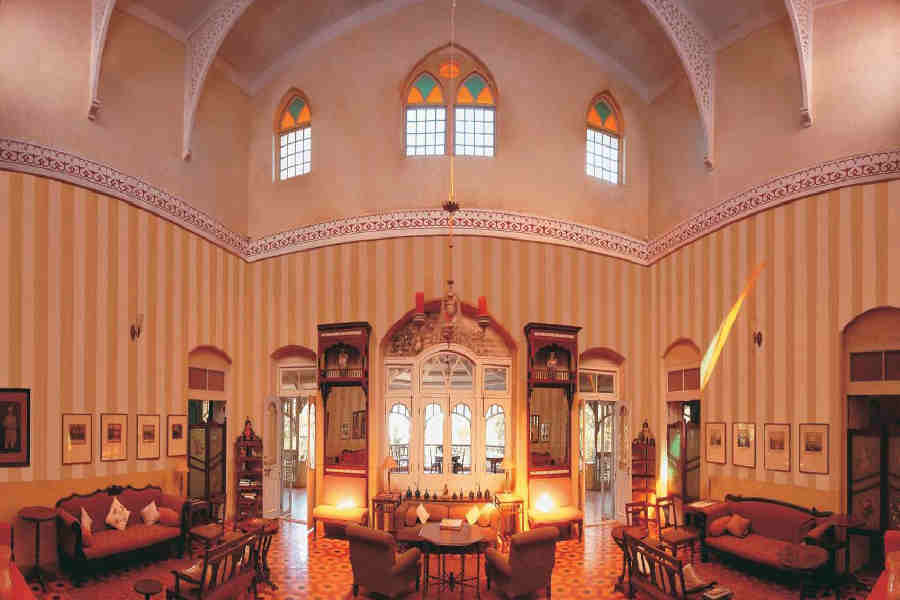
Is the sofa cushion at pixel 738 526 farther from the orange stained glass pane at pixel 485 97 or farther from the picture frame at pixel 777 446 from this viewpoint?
the orange stained glass pane at pixel 485 97

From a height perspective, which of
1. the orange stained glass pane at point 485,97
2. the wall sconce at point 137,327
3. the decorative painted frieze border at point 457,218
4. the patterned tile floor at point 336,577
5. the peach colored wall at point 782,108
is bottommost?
the patterned tile floor at point 336,577

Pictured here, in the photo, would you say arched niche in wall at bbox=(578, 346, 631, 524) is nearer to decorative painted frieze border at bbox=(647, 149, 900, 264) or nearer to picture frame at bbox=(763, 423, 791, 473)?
decorative painted frieze border at bbox=(647, 149, 900, 264)

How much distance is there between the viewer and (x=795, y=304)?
899 cm

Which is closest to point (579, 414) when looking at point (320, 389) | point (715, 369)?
point (715, 369)

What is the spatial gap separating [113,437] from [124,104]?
16.6ft

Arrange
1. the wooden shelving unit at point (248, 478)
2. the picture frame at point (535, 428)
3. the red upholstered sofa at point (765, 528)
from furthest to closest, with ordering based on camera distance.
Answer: the wooden shelving unit at point (248, 478), the picture frame at point (535, 428), the red upholstered sofa at point (765, 528)


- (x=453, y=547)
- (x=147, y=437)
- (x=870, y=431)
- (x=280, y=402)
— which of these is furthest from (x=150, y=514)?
(x=870, y=431)

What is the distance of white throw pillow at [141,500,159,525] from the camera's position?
9.05m

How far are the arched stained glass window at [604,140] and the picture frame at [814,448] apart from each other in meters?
5.94

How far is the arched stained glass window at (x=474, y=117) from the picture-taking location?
38.8 ft

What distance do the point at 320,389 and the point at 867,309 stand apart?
8438mm

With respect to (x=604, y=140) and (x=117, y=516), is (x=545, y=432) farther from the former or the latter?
(x=117, y=516)

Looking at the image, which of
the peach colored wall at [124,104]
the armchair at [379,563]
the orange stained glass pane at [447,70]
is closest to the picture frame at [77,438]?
the peach colored wall at [124,104]

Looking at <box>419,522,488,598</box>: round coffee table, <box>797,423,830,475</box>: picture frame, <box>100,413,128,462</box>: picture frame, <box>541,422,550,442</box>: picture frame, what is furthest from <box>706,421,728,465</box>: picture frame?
<box>100,413,128,462</box>: picture frame
